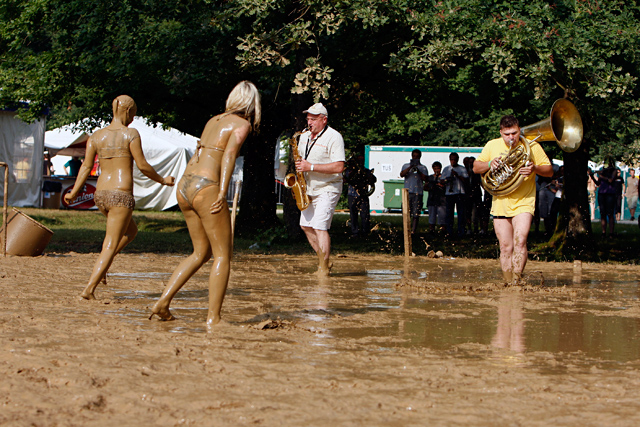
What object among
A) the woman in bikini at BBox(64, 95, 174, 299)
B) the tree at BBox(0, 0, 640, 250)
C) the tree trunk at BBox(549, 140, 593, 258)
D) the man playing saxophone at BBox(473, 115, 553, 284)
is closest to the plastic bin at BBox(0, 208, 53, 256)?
the woman in bikini at BBox(64, 95, 174, 299)

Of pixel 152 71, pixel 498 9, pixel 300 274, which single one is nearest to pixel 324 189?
pixel 300 274

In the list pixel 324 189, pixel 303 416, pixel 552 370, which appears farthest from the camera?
pixel 324 189

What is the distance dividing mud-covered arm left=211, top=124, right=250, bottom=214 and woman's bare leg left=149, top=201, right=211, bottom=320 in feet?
0.88

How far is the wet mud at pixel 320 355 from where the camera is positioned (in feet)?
12.6

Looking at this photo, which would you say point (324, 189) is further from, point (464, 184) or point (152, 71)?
point (464, 184)

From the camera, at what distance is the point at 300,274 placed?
10.3 m

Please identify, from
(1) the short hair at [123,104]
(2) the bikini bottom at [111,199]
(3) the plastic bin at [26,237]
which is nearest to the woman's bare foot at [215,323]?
(2) the bikini bottom at [111,199]

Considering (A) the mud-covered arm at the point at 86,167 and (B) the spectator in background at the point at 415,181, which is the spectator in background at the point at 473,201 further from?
(A) the mud-covered arm at the point at 86,167

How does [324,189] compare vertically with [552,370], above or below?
above

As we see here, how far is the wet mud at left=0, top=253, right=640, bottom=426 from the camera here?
3.84m

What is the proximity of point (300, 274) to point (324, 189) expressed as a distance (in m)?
1.27

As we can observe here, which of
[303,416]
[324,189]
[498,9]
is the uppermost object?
[498,9]

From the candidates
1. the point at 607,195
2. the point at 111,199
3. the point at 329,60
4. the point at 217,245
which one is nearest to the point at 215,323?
the point at 217,245

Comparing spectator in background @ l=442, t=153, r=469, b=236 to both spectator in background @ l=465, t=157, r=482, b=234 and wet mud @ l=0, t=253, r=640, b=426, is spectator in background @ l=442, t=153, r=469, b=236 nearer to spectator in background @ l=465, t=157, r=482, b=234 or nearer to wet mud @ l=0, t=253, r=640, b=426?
spectator in background @ l=465, t=157, r=482, b=234
